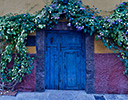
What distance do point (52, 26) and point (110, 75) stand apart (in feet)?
6.85

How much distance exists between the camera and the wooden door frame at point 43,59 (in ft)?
11.5

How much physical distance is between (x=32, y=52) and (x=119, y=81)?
2.54 metres

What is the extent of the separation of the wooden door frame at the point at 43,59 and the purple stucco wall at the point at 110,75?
16 centimetres

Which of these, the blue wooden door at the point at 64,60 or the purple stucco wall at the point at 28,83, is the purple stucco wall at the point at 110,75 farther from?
the purple stucco wall at the point at 28,83

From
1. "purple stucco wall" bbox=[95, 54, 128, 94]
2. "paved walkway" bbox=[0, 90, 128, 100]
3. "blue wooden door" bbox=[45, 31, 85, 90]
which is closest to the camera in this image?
"paved walkway" bbox=[0, 90, 128, 100]

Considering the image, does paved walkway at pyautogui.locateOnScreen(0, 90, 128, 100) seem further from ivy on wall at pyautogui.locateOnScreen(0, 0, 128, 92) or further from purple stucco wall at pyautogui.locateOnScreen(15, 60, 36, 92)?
ivy on wall at pyautogui.locateOnScreen(0, 0, 128, 92)

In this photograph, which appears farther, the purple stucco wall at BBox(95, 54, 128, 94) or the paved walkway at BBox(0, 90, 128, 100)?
the purple stucco wall at BBox(95, 54, 128, 94)

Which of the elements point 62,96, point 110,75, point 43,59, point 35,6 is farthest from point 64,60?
point 35,6

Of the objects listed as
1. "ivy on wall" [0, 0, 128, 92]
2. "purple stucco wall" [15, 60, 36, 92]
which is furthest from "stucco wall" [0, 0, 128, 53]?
"purple stucco wall" [15, 60, 36, 92]

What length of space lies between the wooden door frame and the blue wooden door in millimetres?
189

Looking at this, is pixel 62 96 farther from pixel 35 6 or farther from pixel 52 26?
pixel 35 6

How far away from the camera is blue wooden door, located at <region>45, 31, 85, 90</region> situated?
3.71m

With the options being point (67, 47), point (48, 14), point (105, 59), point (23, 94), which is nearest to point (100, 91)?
point (105, 59)

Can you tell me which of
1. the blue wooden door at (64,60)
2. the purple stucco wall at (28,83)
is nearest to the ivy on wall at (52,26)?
the purple stucco wall at (28,83)
